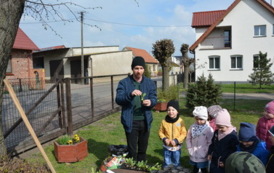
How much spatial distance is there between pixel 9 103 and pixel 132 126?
9.80 ft

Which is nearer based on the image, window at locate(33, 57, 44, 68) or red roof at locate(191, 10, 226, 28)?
red roof at locate(191, 10, 226, 28)

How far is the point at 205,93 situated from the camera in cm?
806

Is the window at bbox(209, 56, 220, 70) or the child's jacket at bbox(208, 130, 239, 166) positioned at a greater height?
the window at bbox(209, 56, 220, 70)

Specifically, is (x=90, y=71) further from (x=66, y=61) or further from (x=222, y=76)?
(x=222, y=76)

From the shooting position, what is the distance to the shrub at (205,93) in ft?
26.4

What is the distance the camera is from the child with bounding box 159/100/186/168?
150 inches

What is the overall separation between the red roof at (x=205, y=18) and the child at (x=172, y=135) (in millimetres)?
25489

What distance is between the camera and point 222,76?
24.6m

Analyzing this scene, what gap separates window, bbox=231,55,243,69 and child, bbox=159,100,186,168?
73.7 ft

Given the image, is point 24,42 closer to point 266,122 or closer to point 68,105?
point 68,105

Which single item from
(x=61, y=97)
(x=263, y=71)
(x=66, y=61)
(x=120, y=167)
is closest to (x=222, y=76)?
(x=263, y=71)

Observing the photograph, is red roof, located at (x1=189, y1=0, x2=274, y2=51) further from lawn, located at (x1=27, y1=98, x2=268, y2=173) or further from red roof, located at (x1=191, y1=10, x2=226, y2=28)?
lawn, located at (x1=27, y1=98, x2=268, y2=173)

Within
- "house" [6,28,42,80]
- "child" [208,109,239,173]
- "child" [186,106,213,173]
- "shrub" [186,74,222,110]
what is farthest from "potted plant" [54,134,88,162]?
"house" [6,28,42,80]

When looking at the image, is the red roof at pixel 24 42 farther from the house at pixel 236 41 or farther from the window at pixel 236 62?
the window at pixel 236 62
